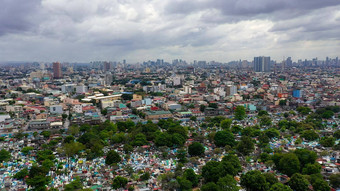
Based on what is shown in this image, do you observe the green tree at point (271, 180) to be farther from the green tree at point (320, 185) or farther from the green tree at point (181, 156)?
the green tree at point (181, 156)

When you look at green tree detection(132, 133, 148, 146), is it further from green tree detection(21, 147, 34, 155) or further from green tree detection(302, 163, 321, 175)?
green tree detection(302, 163, 321, 175)

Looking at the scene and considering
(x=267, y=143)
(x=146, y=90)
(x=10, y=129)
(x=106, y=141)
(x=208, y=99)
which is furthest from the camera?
(x=146, y=90)

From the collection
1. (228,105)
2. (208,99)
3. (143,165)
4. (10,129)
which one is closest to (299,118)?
(228,105)

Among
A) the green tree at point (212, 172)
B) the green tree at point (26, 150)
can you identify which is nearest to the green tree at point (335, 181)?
the green tree at point (212, 172)

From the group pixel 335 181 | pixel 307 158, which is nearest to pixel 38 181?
pixel 307 158

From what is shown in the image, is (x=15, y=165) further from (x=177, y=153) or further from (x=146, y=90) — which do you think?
(x=146, y=90)

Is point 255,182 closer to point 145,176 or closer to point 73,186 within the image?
point 145,176
